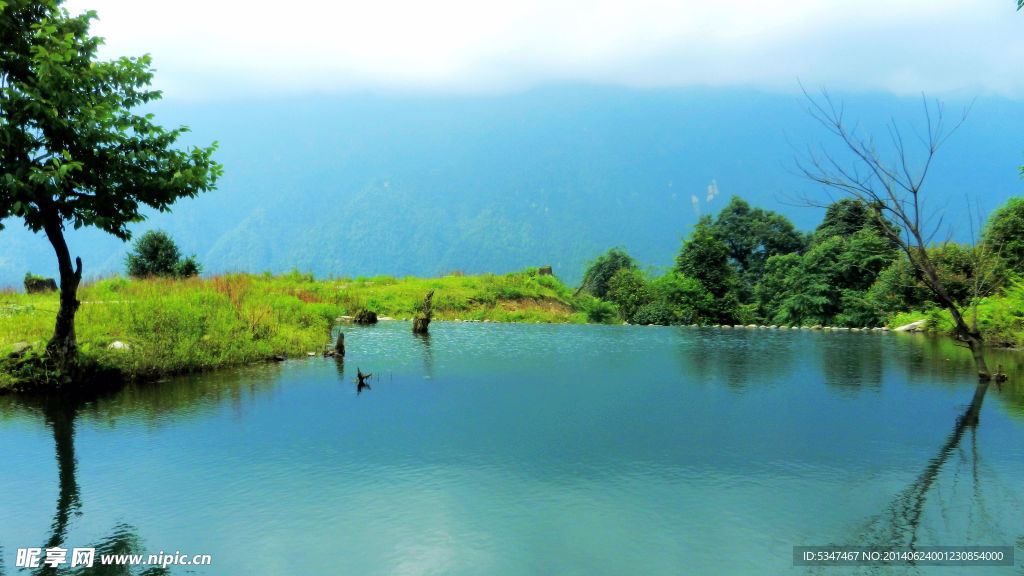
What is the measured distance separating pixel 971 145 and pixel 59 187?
205m

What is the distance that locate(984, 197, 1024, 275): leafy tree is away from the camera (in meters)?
24.2

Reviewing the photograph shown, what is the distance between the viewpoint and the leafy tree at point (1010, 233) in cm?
2423

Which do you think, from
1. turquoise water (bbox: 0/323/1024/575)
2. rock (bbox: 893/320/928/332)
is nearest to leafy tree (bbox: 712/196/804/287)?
rock (bbox: 893/320/928/332)

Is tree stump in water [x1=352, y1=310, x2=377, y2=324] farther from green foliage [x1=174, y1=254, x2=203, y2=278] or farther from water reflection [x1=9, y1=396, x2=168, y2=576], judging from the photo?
water reflection [x1=9, y1=396, x2=168, y2=576]

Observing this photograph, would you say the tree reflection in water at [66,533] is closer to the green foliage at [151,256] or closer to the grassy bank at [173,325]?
the grassy bank at [173,325]

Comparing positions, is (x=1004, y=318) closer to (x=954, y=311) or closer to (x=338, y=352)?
(x=954, y=311)

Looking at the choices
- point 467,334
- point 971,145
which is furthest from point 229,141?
point 971,145

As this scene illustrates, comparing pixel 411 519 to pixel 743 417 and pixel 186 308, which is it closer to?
pixel 743 417

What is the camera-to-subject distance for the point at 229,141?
557ft

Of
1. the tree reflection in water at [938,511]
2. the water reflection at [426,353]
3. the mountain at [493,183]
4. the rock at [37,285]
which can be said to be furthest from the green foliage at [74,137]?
the mountain at [493,183]

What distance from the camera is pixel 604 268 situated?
48375 mm

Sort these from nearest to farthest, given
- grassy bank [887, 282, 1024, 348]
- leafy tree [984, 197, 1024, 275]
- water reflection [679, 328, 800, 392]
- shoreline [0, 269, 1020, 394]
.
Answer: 1. shoreline [0, 269, 1020, 394]
2. water reflection [679, 328, 800, 392]
3. grassy bank [887, 282, 1024, 348]
4. leafy tree [984, 197, 1024, 275]

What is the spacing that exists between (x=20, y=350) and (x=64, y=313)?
4.77 feet

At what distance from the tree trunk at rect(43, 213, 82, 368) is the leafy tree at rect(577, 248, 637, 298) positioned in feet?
128
